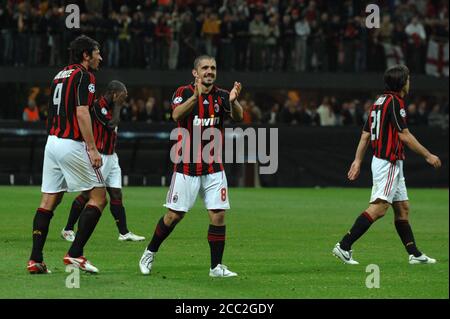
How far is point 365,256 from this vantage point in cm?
1373

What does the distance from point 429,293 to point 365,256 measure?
3573mm

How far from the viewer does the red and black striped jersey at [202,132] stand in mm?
11227

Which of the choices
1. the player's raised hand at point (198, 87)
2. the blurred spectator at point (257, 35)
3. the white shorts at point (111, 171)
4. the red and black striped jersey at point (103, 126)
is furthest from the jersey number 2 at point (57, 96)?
the blurred spectator at point (257, 35)

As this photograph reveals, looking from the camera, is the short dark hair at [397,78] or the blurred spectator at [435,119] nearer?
the short dark hair at [397,78]

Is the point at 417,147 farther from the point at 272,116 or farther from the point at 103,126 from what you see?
the point at 272,116

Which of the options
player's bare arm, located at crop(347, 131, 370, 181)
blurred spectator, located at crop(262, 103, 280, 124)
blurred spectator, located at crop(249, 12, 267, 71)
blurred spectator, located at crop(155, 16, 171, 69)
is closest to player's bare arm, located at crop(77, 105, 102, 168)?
player's bare arm, located at crop(347, 131, 370, 181)

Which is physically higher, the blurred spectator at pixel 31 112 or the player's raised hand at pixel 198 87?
the player's raised hand at pixel 198 87

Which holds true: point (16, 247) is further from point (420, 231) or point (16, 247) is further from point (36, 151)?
point (36, 151)

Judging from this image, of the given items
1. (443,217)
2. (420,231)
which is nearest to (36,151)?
(443,217)

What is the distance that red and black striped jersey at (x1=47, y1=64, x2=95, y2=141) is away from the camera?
10883 millimetres

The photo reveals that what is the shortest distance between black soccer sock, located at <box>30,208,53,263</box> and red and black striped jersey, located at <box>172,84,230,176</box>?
56.5 inches

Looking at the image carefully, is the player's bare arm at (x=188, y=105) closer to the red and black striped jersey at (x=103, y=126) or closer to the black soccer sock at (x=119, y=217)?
the red and black striped jersey at (x=103, y=126)

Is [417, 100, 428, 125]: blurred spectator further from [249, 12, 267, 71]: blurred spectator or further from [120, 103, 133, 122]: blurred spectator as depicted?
[120, 103, 133, 122]: blurred spectator

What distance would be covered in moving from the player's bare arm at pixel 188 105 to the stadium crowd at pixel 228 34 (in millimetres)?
22001
